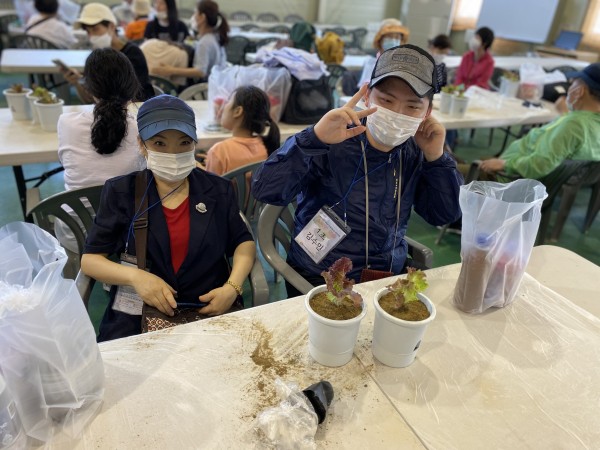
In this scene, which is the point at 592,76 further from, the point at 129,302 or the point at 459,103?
the point at 129,302

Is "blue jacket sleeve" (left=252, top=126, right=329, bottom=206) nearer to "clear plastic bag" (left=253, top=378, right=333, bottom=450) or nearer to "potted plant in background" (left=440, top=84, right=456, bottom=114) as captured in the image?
"clear plastic bag" (left=253, top=378, right=333, bottom=450)

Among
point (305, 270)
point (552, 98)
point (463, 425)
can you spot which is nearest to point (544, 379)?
point (463, 425)

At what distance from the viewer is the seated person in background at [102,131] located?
168cm

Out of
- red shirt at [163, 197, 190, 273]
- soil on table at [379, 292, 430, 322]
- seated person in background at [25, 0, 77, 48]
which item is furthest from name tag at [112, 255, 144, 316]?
seated person in background at [25, 0, 77, 48]

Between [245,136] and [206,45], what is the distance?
2.31 m

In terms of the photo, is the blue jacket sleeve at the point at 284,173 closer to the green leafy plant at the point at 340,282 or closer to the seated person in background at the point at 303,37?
the green leafy plant at the point at 340,282

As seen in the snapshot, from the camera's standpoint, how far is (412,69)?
1284 mm

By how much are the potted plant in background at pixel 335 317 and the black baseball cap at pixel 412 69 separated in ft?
2.05

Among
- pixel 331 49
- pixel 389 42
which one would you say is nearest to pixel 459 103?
pixel 389 42

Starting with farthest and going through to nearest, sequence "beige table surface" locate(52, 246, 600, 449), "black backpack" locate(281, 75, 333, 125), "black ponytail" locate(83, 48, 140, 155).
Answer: "black backpack" locate(281, 75, 333, 125), "black ponytail" locate(83, 48, 140, 155), "beige table surface" locate(52, 246, 600, 449)

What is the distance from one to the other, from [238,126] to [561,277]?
5.19 ft

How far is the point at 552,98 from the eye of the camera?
4395 mm

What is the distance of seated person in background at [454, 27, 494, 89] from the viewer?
479cm

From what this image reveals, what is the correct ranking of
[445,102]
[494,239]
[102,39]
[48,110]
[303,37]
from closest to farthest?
[494,239] → [48,110] → [102,39] → [445,102] → [303,37]
